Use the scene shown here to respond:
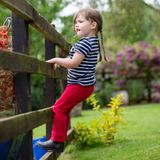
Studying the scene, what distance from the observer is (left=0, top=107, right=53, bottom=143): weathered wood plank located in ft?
3.80

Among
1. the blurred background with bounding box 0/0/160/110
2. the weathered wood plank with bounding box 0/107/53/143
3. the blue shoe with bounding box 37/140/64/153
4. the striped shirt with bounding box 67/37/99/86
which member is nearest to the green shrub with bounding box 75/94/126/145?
the striped shirt with bounding box 67/37/99/86

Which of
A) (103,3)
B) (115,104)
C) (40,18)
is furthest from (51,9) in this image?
(40,18)

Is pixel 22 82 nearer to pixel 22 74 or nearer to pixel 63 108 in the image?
pixel 22 74

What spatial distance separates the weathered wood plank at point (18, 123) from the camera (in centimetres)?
116

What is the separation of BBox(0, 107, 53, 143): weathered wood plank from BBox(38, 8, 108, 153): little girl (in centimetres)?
19

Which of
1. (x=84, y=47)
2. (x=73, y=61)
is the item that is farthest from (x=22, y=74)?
(x=84, y=47)

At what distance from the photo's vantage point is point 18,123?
1.31 meters

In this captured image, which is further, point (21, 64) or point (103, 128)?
point (103, 128)

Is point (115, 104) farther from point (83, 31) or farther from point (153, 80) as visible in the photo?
point (153, 80)

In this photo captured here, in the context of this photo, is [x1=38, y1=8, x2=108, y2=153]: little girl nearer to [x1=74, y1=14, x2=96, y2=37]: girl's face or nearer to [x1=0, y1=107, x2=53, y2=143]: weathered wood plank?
[x1=74, y1=14, x2=96, y2=37]: girl's face

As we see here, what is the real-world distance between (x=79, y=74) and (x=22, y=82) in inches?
20.9

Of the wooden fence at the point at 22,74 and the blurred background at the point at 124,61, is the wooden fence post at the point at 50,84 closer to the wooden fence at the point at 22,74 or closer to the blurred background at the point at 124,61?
the wooden fence at the point at 22,74

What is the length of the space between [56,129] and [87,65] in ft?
2.09

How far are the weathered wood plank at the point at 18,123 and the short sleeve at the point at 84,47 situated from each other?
599 millimetres
